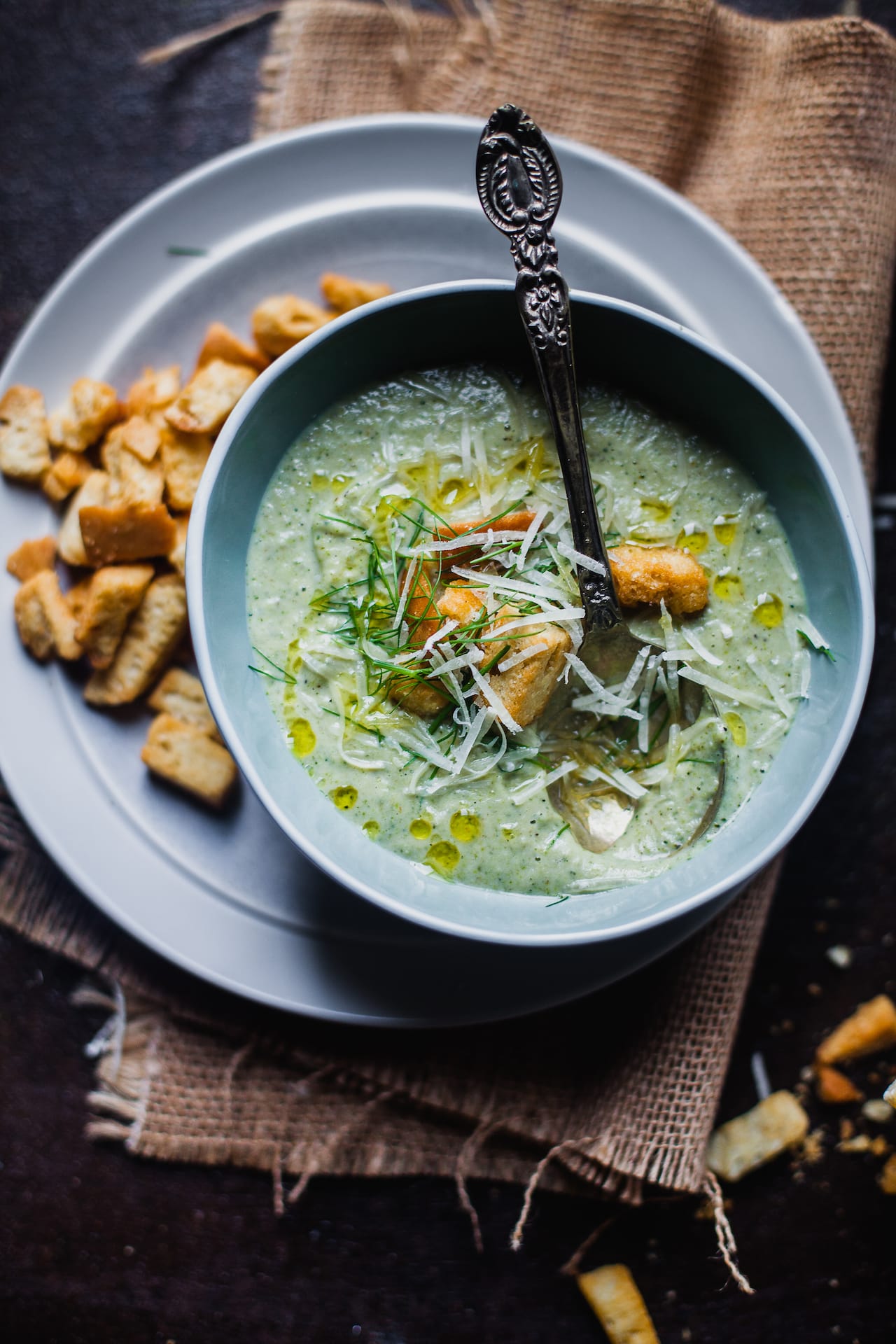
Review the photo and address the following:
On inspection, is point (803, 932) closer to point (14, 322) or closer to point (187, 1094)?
point (187, 1094)

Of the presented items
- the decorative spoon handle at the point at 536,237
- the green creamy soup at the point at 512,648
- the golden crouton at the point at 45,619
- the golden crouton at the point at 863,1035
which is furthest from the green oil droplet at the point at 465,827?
the golden crouton at the point at 863,1035

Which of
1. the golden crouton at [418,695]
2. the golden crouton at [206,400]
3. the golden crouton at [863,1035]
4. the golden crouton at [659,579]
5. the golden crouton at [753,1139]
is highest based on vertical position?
the golden crouton at [659,579]

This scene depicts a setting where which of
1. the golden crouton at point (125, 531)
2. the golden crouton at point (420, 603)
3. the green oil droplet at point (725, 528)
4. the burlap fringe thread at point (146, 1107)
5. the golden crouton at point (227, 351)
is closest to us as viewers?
the golden crouton at point (420, 603)

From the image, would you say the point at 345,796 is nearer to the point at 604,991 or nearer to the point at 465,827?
the point at 465,827

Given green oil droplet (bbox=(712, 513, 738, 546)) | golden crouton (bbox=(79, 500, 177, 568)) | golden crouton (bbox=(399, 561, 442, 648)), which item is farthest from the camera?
golden crouton (bbox=(79, 500, 177, 568))

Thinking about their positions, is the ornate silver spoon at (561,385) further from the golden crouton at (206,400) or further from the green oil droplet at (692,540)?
the golden crouton at (206,400)

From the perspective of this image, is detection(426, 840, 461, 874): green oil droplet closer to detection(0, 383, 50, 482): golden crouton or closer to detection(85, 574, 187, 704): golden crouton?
detection(85, 574, 187, 704): golden crouton

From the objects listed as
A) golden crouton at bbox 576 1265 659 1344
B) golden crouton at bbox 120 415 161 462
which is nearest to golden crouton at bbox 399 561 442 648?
golden crouton at bbox 120 415 161 462
